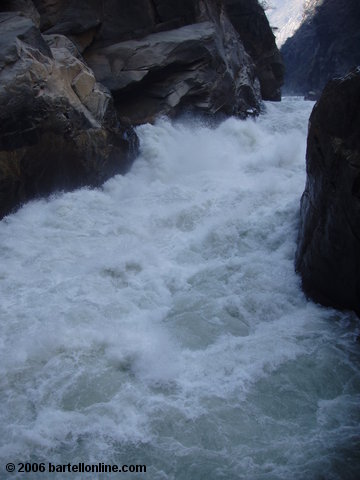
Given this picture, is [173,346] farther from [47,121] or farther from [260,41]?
[260,41]

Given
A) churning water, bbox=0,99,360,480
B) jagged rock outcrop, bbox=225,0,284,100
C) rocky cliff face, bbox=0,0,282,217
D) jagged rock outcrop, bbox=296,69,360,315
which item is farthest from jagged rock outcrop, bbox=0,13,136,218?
jagged rock outcrop, bbox=225,0,284,100

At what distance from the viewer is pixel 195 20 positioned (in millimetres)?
14219

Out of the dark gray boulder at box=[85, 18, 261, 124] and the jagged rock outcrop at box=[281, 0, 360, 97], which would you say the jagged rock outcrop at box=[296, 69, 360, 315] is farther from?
the jagged rock outcrop at box=[281, 0, 360, 97]

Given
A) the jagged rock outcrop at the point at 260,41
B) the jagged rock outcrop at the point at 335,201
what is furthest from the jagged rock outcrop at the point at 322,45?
the jagged rock outcrop at the point at 335,201

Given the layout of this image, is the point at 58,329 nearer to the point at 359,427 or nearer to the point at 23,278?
the point at 23,278

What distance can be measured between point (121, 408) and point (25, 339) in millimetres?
1305

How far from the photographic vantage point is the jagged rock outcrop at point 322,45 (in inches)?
1495

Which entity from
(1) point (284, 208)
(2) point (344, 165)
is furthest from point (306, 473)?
(1) point (284, 208)

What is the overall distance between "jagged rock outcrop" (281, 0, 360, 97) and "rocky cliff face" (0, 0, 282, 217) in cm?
2256

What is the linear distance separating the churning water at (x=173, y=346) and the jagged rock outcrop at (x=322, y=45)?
110 feet

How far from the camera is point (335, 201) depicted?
15.4 feet

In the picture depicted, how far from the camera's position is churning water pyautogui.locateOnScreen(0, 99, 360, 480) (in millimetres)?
3271

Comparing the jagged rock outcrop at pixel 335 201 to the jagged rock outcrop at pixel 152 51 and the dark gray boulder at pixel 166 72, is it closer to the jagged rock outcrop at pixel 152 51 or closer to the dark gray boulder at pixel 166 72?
the dark gray boulder at pixel 166 72

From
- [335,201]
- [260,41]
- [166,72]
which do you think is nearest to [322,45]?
[260,41]
